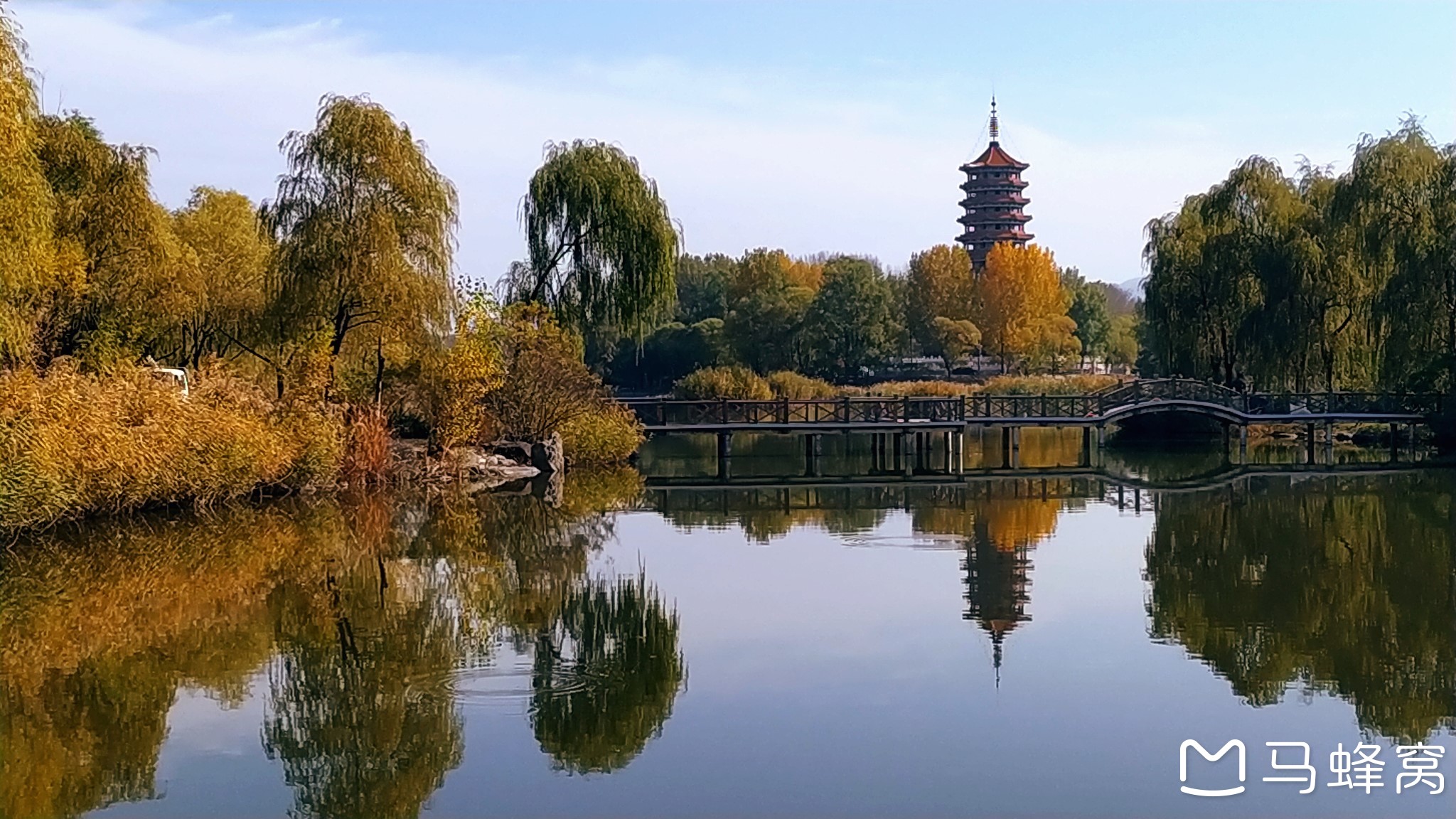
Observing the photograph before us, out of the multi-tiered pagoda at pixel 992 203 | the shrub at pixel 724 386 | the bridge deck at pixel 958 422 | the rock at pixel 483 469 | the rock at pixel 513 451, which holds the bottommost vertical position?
the rock at pixel 483 469

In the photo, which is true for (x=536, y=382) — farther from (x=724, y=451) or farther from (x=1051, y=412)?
(x=1051, y=412)

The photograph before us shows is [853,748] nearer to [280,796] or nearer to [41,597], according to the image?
[280,796]

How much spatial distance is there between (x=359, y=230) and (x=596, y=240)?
21.7 ft

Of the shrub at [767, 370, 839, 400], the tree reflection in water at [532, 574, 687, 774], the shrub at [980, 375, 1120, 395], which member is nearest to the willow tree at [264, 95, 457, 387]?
the tree reflection in water at [532, 574, 687, 774]

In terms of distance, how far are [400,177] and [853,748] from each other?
632 inches

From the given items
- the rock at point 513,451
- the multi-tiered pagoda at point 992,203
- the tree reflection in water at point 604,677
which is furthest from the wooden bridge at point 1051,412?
the multi-tiered pagoda at point 992,203

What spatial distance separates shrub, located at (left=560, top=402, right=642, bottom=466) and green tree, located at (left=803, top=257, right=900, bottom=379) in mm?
22560

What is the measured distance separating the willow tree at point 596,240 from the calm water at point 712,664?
9.97m

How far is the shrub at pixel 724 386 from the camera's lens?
3697cm

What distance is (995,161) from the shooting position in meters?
71.6

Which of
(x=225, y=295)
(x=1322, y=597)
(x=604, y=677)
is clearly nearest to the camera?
(x=604, y=677)

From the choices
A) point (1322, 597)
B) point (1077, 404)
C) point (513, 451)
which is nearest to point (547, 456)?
point (513, 451)

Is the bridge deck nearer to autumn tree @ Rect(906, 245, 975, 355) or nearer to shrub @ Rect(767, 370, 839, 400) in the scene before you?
shrub @ Rect(767, 370, 839, 400)

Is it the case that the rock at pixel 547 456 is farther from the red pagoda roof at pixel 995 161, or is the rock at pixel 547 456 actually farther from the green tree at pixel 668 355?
the red pagoda roof at pixel 995 161
